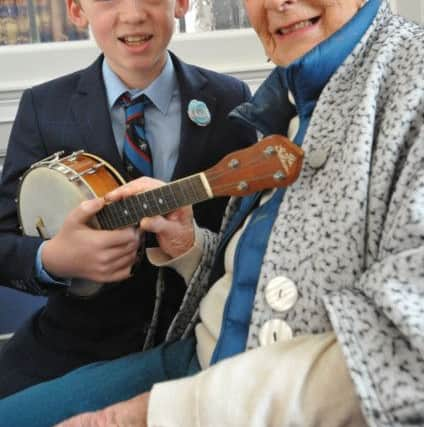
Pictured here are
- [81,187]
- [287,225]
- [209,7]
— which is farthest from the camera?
[209,7]

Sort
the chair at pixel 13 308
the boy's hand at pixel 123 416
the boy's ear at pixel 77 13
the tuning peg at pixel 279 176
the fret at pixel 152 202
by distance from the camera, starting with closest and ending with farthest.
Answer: the boy's hand at pixel 123 416
the tuning peg at pixel 279 176
the fret at pixel 152 202
the boy's ear at pixel 77 13
the chair at pixel 13 308

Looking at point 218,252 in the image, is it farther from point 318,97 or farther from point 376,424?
point 376,424

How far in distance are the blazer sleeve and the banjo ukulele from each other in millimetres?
45

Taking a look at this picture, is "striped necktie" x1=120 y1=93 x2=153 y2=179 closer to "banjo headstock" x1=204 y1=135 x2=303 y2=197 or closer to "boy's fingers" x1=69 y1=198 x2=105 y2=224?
"boy's fingers" x1=69 y1=198 x2=105 y2=224

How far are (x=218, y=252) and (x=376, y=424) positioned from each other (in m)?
0.47

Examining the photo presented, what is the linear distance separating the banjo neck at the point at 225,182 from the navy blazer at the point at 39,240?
192 mm

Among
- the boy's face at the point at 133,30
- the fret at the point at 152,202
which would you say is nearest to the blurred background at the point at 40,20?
the boy's face at the point at 133,30

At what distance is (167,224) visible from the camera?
1.08 m

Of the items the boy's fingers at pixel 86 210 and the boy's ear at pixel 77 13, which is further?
the boy's ear at pixel 77 13

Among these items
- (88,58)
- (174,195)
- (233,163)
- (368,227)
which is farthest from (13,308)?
(368,227)

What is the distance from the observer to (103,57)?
4.53 ft

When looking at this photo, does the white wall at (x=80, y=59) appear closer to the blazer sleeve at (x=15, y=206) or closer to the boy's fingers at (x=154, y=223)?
the blazer sleeve at (x=15, y=206)

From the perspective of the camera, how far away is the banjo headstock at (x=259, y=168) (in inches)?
32.1

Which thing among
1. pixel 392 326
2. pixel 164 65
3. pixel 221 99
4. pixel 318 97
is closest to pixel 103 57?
pixel 164 65
